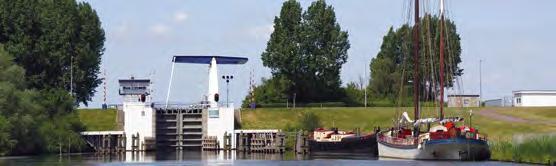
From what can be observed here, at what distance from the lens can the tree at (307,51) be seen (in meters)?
134

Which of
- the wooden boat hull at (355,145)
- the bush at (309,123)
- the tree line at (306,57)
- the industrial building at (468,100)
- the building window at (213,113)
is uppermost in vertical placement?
the tree line at (306,57)

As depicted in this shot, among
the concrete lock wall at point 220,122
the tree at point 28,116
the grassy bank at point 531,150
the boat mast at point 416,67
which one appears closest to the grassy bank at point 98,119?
the tree at point 28,116

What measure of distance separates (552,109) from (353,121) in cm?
2089

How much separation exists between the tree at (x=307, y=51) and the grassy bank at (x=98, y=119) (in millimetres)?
21101

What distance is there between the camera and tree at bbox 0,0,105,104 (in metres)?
126

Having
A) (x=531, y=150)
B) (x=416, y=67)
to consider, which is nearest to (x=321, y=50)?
(x=416, y=67)

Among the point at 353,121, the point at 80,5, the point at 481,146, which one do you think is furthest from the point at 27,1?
the point at 481,146

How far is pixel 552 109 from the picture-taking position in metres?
121

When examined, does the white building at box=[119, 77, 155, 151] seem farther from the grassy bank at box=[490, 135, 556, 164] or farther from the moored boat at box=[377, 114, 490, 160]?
the grassy bank at box=[490, 135, 556, 164]

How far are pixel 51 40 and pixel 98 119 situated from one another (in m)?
11.4

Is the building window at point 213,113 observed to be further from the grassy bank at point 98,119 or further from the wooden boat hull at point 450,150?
the wooden boat hull at point 450,150

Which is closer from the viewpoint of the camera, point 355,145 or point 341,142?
point 355,145

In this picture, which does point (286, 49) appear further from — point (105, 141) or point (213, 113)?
point (105, 141)

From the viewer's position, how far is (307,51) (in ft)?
443
